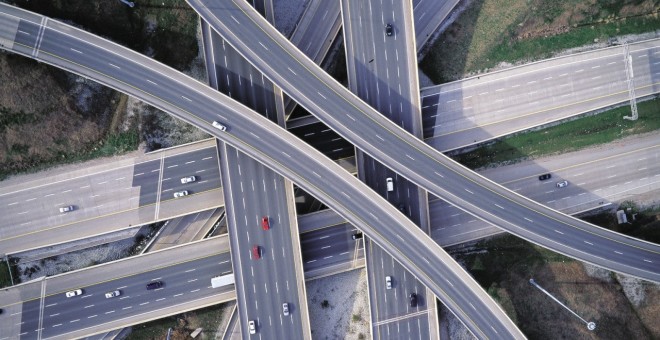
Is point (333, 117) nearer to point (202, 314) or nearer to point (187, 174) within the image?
point (187, 174)

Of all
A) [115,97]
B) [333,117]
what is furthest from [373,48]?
[115,97]

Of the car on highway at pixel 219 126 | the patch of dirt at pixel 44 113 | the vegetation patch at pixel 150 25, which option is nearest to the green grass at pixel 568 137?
the car on highway at pixel 219 126

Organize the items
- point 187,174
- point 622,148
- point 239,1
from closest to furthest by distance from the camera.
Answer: point 239,1 → point 187,174 → point 622,148

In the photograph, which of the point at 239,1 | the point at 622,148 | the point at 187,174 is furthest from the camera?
the point at 622,148

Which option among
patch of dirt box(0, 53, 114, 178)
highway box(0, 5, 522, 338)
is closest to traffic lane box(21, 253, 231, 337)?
highway box(0, 5, 522, 338)

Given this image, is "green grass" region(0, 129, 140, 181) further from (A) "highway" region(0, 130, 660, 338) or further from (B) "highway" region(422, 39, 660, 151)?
(B) "highway" region(422, 39, 660, 151)

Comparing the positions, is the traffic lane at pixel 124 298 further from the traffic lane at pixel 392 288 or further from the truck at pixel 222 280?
the traffic lane at pixel 392 288

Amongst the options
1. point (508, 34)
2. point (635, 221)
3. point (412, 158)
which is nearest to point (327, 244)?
point (412, 158)
